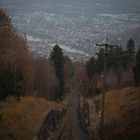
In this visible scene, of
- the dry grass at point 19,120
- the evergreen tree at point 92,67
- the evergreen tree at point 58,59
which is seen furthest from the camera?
the evergreen tree at point 92,67

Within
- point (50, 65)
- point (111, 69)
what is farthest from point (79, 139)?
point (111, 69)

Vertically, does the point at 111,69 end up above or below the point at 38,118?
below

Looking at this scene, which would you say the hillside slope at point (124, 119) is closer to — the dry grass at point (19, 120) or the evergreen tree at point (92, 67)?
the dry grass at point (19, 120)

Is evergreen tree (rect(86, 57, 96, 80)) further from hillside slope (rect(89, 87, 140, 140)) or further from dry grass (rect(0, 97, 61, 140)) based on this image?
dry grass (rect(0, 97, 61, 140))

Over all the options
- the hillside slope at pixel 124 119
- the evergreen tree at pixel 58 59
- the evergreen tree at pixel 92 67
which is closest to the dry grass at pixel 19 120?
the hillside slope at pixel 124 119

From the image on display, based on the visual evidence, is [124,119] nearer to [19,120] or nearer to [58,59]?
[19,120]

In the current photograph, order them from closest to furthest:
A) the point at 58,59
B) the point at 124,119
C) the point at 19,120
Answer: the point at 19,120
the point at 124,119
the point at 58,59

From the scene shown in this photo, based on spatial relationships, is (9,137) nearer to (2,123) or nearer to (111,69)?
(2,123)

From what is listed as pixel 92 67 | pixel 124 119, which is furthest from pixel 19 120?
pixel 92 67
